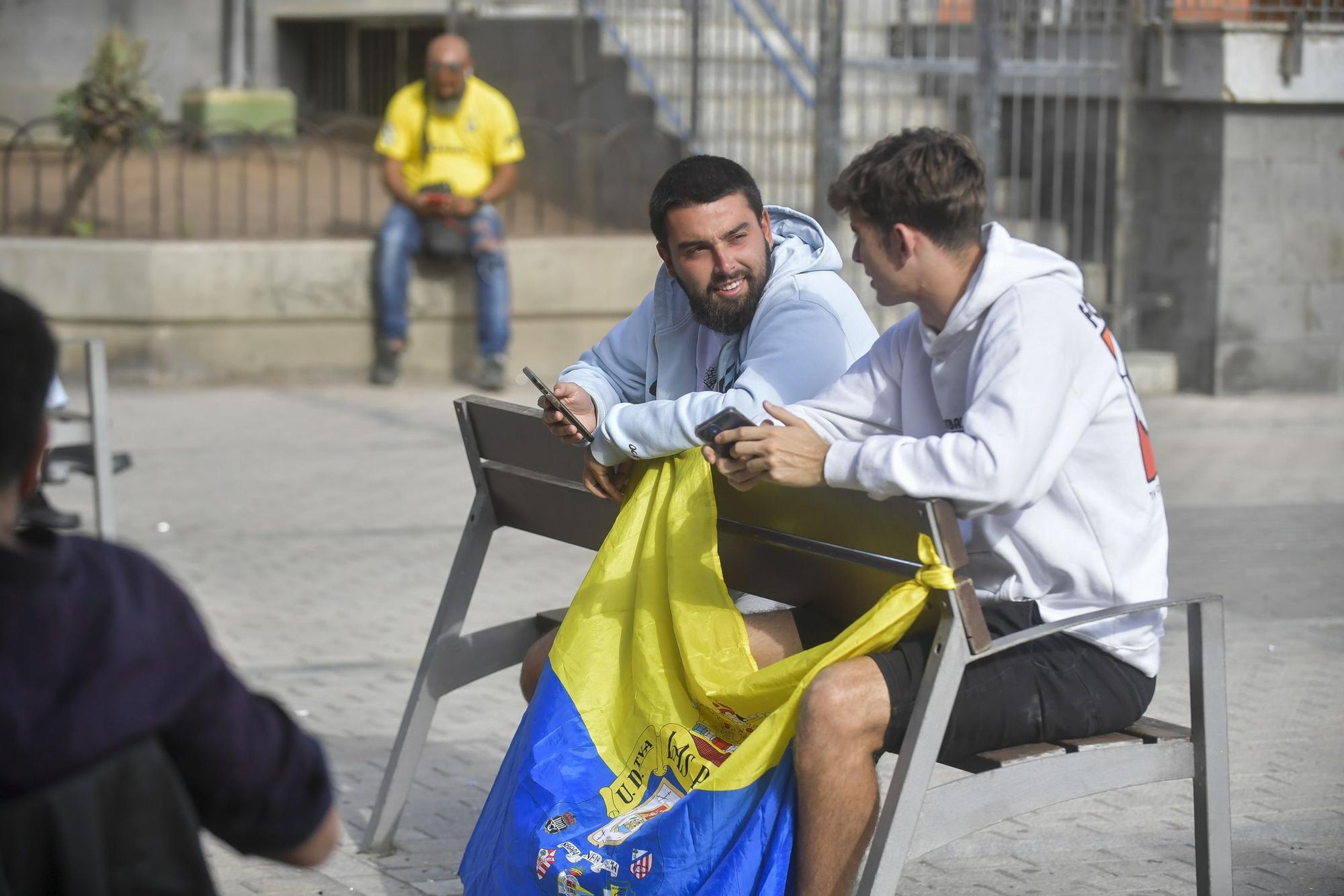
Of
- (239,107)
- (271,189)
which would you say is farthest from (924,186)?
(239,107)

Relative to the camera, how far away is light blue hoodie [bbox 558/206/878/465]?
347 cm

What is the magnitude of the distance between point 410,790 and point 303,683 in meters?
0.99

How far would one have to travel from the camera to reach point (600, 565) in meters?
3.42

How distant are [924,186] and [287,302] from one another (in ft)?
28.2

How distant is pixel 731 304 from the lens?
3840mm

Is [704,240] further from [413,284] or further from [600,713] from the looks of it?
[413,284]

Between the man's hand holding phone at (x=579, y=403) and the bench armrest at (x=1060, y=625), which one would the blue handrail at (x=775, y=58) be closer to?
the man's hand holding phone at (x=579, y=403)

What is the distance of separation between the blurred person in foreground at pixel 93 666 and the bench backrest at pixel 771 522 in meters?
1.30

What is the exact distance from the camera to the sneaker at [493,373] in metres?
11.0

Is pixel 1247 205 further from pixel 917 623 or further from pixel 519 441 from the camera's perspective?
pixel 917 623

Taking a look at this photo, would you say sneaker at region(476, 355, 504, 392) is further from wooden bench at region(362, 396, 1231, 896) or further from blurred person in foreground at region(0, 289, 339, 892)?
blurred person in foreground at region(0, 289, 339, 892)

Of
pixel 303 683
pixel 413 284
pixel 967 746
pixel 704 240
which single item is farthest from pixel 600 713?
pixel 413 284

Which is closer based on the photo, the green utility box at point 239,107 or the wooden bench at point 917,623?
the wooden bench at point 917,623

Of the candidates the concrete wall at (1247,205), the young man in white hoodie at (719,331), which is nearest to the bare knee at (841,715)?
the young man in white hoodie at (719,331)
